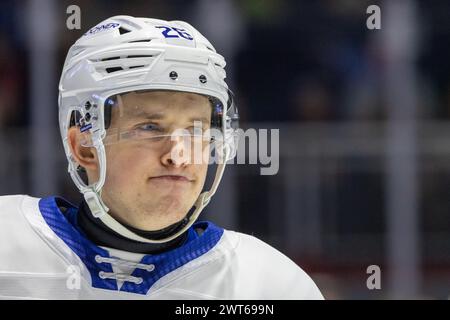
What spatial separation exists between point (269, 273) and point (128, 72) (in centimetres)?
52

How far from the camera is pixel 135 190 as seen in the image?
2.08 m

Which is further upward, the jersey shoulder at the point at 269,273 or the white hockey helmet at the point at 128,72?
the white hockey helmet at the point at 128,72

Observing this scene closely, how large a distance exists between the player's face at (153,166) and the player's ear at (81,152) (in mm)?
49

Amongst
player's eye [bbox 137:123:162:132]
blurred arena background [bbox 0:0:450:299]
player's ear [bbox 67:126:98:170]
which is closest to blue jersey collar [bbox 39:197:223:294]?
player's ear [bbox 67:126:98:170]

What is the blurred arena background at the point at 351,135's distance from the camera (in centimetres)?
415

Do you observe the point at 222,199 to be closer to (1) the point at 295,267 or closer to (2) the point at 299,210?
(2) the point at 299,210

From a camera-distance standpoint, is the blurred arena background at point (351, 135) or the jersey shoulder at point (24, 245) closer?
the jersey shoulder at point (24, 245)

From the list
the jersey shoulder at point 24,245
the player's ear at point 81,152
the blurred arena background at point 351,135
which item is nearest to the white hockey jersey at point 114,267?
the jersey shoulder at point 24,245

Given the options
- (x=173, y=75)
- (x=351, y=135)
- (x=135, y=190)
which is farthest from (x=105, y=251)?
(x=351, y=135)

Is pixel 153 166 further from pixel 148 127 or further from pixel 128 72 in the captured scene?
pixel 128 72

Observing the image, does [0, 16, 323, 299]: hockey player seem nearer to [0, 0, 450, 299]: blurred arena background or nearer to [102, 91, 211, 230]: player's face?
[102, 91, 211, 230]: player's face

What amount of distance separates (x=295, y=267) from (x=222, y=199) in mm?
1400

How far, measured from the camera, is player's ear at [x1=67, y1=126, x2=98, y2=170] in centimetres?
216

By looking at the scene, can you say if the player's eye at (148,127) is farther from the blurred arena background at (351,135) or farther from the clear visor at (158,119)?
the blurred arena background at (351,135)
